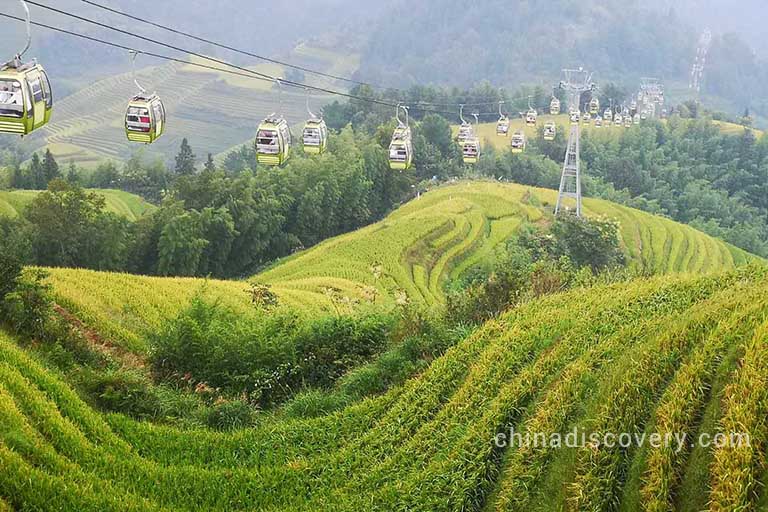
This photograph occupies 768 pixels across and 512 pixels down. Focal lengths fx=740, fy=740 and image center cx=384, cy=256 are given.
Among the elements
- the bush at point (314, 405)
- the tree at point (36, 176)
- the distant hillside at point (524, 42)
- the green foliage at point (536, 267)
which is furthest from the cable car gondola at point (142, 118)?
the distant hillside at point (524, 42)

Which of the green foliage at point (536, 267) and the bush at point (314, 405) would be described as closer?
the bush at point (314, 405)

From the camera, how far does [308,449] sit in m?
8.80

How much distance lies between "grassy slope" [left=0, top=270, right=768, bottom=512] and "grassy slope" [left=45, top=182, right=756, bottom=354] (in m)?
4.55

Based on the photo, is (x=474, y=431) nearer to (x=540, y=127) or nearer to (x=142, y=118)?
(x=142, y=118)

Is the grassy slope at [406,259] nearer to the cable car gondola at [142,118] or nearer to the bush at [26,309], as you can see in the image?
the bush at [26,309]

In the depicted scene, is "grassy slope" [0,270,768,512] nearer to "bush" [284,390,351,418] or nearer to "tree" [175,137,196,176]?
"bush" [284,390,351,418]

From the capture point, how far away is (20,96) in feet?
32.1

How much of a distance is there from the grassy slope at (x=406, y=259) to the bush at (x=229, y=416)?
3.16 metres

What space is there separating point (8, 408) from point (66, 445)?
2.20 ft

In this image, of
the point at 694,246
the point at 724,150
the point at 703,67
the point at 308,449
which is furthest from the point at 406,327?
the point at 703,67

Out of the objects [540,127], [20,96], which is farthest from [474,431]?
[540,127]

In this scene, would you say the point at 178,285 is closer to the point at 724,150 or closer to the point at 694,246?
the point at 694,246

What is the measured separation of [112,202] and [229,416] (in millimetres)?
43657

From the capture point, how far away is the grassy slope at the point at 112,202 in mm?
36259
